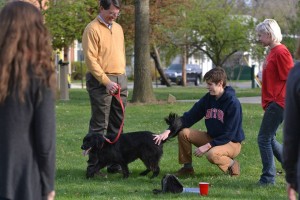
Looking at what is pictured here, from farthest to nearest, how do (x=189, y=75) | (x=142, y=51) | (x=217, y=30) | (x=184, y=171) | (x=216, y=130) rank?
(x=189, y=75), (x=217, y=30), (x=142, y=51), (x=184, y=171), (x=216, y=130)

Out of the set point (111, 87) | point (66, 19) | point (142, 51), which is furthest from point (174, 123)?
point (66, 19)

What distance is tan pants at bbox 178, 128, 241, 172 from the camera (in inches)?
322

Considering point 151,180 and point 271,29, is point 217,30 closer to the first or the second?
point 151,180

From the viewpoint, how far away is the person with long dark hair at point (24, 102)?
369 cm

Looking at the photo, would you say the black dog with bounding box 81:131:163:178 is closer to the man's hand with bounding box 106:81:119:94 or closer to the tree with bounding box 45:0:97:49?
the man's hand with bounding box 106:81:119:94

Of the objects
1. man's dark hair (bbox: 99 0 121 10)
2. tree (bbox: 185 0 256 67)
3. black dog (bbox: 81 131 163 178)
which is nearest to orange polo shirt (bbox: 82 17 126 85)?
man's dark hair (bbox: 99 0 121 10)

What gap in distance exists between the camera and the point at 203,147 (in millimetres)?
8117

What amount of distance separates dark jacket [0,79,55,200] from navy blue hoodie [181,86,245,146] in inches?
185

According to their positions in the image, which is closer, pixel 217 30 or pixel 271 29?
pixel 271 29

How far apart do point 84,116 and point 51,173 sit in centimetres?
1331

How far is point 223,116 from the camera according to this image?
823 cm

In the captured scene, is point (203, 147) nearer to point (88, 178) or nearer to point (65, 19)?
point (88, 178)

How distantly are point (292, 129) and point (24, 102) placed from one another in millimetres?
1508

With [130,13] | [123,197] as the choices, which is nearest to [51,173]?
[123,197]
